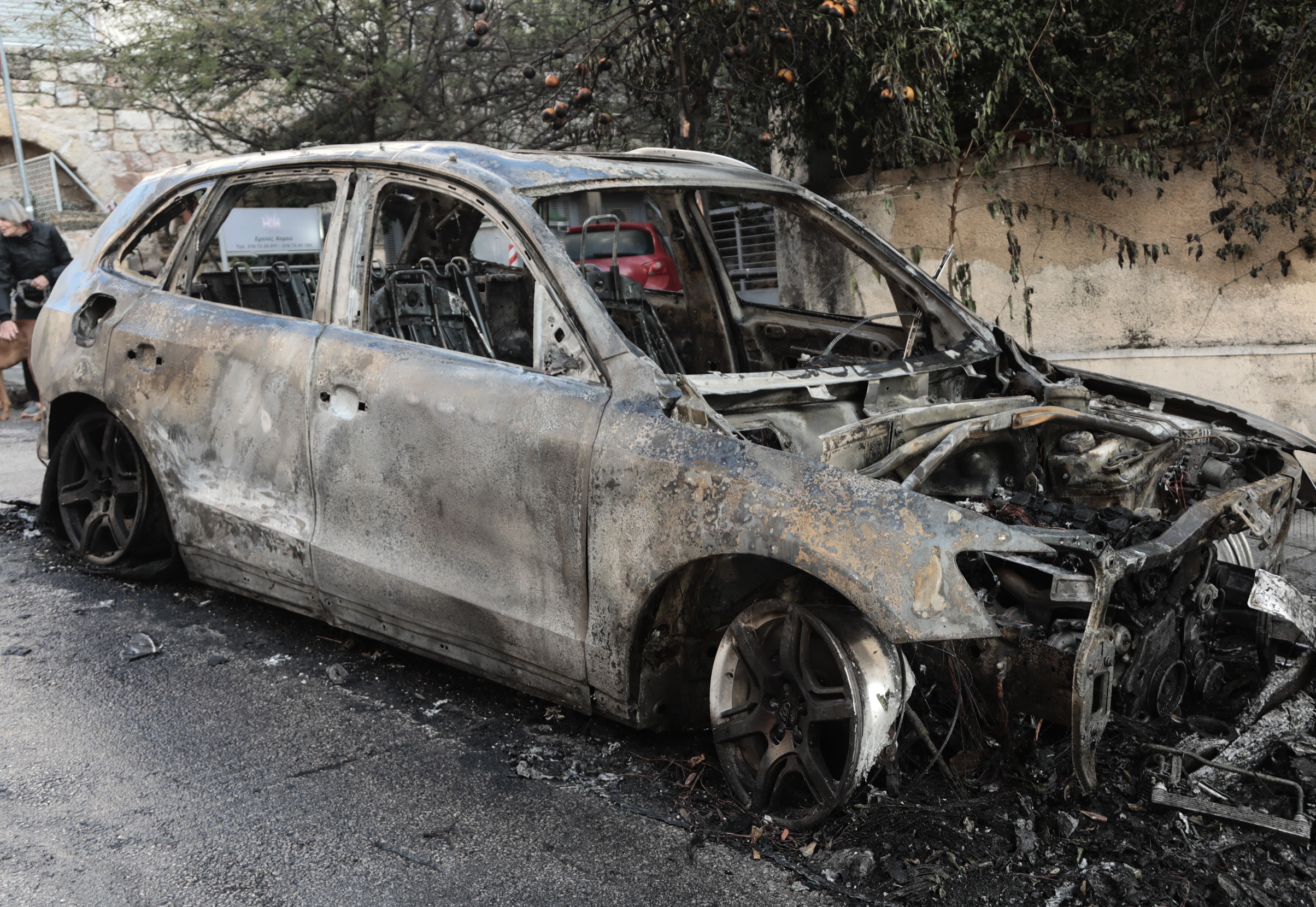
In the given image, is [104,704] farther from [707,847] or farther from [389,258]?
[707,847]

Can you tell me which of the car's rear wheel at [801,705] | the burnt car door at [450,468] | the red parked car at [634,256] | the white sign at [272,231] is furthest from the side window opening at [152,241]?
the white sign at [272,231]

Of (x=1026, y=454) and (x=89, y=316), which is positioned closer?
(x=1026, y=454)

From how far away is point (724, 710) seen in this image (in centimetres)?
291

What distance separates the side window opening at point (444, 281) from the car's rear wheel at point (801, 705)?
1140 millimetres

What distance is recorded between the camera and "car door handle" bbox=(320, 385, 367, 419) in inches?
133

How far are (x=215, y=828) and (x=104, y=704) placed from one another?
101 centimetres

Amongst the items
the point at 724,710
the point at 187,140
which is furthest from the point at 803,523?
the point at 187,140

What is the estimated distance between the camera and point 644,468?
281 cm

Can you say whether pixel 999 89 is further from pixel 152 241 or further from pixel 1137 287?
pixel 152 241

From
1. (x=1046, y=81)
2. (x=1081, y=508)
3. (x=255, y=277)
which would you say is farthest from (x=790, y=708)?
(x=1046, y=81)

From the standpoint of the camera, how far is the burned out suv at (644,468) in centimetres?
262

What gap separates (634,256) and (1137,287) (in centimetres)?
316

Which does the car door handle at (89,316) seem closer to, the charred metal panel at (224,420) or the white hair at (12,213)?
the charred metal panel at (224,420)

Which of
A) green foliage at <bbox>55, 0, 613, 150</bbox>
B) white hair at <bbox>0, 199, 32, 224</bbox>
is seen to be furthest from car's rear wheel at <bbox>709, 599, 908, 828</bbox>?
white hair at <bbox>0, 199, 32, 224</bbox>
